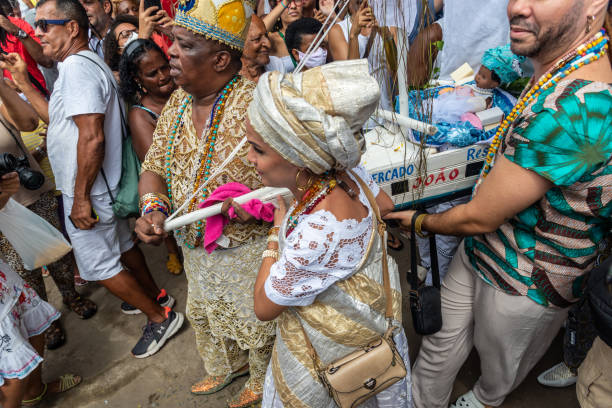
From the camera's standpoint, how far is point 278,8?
448 centimetres

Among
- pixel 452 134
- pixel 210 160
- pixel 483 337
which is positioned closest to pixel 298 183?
pixel 210 160

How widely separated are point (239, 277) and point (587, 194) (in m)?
1.55

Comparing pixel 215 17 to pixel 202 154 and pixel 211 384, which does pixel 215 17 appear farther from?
pixel 211 384

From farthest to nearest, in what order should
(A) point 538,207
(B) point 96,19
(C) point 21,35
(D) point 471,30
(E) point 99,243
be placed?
1. (B) point 96,19
2. (C) point 21,35
3. (D) point 471,30
4. (E) point 99,243
5. (A) point 538,207

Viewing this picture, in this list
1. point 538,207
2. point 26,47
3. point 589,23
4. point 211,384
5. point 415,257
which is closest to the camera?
point 589,23

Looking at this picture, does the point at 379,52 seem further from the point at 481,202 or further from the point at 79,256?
the point at 79,256

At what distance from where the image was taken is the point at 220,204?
64.7 inches

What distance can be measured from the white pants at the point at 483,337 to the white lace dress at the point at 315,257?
902mm

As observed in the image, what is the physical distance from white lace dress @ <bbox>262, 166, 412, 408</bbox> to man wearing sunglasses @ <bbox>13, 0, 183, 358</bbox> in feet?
5.73

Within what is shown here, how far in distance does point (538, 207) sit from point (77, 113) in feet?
8.15

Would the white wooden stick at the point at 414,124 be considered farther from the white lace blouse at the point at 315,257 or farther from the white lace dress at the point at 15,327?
the white lace dress at the point at 15,327

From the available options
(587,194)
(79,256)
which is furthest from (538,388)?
(79,256)

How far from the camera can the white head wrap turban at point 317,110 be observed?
1074 millimetres

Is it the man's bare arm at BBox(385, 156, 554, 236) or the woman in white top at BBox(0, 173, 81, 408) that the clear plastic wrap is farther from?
the man's bare arm at BBox(385, 156, 554, 236)
